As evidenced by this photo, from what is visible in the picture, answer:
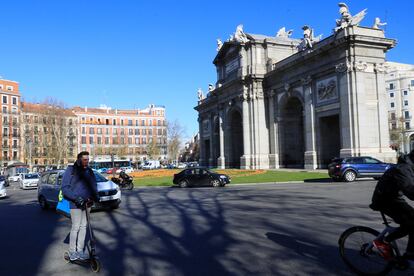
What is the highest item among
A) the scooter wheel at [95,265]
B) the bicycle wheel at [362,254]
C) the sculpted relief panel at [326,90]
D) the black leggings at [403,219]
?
the sculpted relief panel at [326,90]

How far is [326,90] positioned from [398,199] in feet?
100

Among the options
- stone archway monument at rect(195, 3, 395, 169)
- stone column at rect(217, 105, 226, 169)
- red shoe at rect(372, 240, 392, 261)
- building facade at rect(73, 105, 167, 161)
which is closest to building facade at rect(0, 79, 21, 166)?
building facade at rect(73, 105, 167, 161)

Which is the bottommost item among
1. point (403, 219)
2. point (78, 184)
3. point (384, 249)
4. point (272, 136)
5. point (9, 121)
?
point (384, 249)

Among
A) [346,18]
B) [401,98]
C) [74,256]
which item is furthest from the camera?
[401,98]

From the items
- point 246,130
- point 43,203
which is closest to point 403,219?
point 43,203

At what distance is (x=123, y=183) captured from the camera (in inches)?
Result: 958

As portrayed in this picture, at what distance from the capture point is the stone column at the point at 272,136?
4260 cm

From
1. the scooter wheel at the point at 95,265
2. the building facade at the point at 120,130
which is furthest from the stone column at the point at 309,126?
the building facade at the point at 120,130

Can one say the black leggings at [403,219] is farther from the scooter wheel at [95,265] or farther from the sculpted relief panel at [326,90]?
the sculpted relief panel at [326,90]

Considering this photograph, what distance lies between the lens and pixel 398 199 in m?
4.75

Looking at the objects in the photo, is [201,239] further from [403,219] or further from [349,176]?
[349,176]

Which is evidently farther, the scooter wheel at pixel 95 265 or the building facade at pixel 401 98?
the building facade at pixel 401 98

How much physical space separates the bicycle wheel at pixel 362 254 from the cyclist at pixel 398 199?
141 mm

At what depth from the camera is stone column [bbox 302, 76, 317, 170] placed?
117 feet
